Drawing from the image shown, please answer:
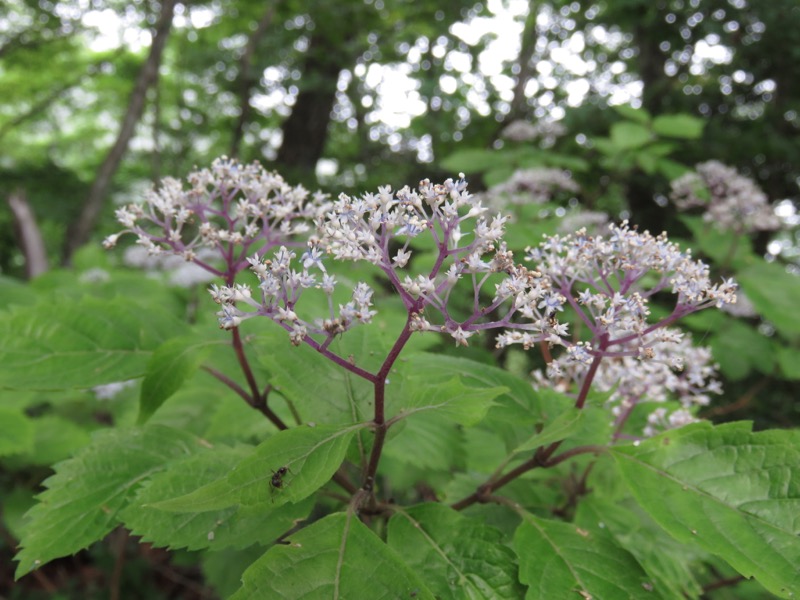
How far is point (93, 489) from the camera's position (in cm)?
129

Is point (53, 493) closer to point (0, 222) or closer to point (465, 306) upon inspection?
point (465, 306)

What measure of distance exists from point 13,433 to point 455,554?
158cm

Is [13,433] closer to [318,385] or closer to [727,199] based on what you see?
[318,385]

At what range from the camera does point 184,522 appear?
1189mm

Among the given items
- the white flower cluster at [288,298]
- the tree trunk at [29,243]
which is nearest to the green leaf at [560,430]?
the white flower cluster at [288,298]

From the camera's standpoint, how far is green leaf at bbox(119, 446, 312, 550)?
1.15 meters

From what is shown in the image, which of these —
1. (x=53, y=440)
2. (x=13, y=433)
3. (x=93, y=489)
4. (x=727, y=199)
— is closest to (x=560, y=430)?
(x=93, y=489)

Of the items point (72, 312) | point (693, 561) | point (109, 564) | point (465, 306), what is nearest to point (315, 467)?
point (72, 312)

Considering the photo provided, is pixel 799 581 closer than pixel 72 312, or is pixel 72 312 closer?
pixel 799 581

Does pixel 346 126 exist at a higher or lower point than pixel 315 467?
higher

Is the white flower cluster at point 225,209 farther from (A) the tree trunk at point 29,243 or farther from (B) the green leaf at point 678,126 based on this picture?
(A) the tree trunk at point 29,243

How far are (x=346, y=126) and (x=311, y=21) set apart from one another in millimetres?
2306

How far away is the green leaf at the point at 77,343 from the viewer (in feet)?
4.79

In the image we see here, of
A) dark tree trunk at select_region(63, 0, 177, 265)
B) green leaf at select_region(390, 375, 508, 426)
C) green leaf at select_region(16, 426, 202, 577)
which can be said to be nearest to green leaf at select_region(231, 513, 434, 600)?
green leaf at select_region(390, 375, 508, 426)
